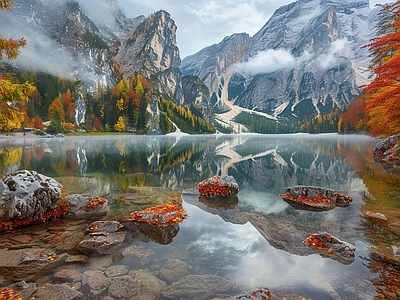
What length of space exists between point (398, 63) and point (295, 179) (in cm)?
1247

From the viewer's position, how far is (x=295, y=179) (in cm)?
2422

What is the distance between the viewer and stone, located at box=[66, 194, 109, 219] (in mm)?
12980

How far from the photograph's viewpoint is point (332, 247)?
890 cm

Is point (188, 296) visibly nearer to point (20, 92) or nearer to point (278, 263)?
point (278, 263)

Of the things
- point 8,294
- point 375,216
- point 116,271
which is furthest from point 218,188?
point 8,294

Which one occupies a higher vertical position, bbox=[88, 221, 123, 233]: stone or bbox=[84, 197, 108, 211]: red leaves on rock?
bbox=[84, 197, 108, 211]: red leaves on rock

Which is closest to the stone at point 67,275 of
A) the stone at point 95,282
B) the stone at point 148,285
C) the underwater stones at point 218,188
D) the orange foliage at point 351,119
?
the stone at point 95,282

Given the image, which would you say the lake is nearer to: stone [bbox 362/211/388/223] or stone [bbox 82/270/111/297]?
stone [bbox 362/211/388/223]

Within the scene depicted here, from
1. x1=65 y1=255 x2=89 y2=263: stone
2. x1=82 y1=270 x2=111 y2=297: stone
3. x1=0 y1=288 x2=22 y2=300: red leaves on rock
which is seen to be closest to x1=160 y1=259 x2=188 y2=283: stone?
x1=82 y1=270 x2=111 y2=297: stone

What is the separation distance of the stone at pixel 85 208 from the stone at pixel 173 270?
6576 millimetres

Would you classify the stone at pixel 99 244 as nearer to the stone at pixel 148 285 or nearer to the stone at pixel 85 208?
the stone at pixel 148 285

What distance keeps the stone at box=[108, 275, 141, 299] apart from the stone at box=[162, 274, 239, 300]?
82 cm

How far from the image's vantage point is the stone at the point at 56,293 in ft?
20.4

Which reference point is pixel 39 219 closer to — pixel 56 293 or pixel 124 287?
pixel 56 293
